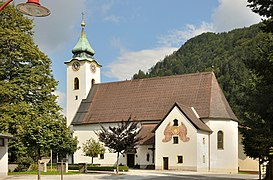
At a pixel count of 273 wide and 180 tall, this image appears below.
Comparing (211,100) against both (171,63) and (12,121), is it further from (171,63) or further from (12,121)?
(171,63)

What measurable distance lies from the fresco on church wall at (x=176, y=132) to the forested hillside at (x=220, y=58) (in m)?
40.4

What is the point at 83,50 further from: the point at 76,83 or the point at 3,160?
the point at 3,160

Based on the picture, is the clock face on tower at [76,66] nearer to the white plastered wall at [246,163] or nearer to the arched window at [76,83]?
the arched window at [76,83]

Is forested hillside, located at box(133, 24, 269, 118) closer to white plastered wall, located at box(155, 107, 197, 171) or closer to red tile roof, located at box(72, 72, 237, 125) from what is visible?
red tile roof, located at box(72, 72, 237, 125)

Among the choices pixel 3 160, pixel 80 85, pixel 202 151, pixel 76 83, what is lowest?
pixel 202 151

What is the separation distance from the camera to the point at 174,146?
1718 inches

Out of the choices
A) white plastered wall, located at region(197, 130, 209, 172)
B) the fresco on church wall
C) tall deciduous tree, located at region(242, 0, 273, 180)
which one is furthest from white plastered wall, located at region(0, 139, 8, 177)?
white plastered wall, located at region(197, 130, 209, 172)

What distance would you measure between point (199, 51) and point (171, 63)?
1063 centimetres

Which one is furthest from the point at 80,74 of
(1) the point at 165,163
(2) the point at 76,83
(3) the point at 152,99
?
(1) the point at 165,163

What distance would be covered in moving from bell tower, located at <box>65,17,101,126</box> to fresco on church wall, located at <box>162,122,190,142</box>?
17.4m

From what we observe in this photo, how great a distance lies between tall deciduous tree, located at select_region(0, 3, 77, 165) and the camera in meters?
33.0

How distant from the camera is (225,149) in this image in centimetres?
4588

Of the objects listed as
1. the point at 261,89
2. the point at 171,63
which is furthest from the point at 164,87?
the point at 171,63

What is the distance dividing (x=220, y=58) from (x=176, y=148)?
243 feet
